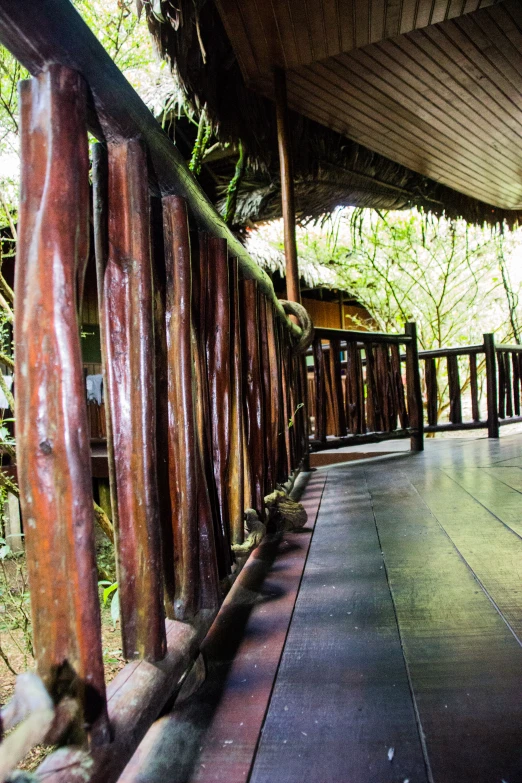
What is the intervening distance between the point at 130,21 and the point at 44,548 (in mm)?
4174

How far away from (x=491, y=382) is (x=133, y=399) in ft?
17.7

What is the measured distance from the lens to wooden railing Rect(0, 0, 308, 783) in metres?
0.50

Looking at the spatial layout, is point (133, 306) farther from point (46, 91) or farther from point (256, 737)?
point (256, 737)

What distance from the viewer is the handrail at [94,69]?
48cm

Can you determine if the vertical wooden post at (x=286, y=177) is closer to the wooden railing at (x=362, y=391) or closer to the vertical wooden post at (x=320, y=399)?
the wooden railing at (x=362, y=391)

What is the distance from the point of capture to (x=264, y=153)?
5082 millimetres

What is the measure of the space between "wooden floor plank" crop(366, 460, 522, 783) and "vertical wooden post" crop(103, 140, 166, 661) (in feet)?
1.40

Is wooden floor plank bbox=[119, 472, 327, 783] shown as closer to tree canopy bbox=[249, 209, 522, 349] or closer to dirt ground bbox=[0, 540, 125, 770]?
dirt ground bbox=[0, 540, 125, 770]

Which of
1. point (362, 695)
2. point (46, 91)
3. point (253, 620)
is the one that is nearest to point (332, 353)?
point (253, 620)

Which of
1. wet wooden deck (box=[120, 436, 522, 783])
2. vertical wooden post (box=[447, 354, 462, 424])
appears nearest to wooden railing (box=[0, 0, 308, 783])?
wet wooden deck (box=[120, 436, 522, 783])

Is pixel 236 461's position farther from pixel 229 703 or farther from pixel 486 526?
pixel 486 526

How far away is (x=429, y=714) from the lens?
801 mm

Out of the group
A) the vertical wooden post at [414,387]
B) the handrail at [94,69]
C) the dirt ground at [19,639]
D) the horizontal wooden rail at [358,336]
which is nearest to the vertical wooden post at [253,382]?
the handrail at [94,69]

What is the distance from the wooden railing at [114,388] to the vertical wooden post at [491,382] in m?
4.78
